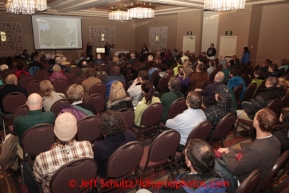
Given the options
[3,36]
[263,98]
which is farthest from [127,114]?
[3,36]

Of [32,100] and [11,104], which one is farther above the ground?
[32,100]

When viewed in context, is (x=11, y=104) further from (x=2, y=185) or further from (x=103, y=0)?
(x=103, y=0)

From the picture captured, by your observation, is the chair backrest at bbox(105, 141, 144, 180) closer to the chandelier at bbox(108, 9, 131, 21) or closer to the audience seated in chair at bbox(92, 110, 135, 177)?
Result: the audience seated in chair at bbox(92, 110, 135, 177)

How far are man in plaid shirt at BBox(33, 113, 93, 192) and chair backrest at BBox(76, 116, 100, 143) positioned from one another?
86 cm

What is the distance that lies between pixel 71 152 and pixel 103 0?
8.65 metres

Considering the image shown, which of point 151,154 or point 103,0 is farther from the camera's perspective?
point 103,0

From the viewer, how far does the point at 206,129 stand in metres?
2.92

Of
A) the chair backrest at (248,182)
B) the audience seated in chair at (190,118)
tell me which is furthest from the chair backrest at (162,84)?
the chair backrest at (248,182)

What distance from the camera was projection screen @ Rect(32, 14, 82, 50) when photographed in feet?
47.6

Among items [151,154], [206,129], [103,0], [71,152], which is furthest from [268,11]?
[71,152]

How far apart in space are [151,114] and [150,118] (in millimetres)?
83

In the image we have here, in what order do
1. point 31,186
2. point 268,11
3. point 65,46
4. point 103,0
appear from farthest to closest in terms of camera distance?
point 65,46, point 268,11, point 103,0, point 31,186

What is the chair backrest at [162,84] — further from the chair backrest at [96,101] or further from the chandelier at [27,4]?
the chandelier at [27,4]

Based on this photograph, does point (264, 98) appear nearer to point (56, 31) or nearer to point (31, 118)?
point (31, 118)
